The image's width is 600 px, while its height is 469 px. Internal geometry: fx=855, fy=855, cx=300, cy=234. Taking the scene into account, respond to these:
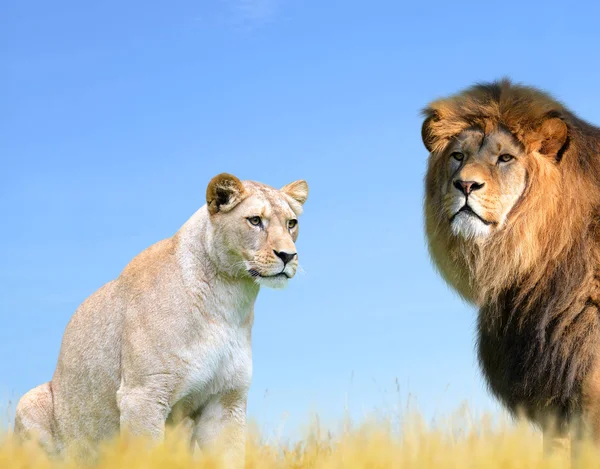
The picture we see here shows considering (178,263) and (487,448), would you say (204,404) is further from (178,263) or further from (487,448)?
(487,448)

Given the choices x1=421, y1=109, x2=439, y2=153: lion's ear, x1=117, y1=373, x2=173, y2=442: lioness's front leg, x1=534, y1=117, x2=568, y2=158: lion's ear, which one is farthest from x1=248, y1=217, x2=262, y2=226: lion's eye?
x1=534, y1=117, x2=568, y2=158: lion's ear

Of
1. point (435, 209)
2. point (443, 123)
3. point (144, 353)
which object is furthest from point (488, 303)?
point (144, 353)

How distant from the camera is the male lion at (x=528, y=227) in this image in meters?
5.54

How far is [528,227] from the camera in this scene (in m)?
5.65

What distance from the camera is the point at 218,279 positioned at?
224 inches

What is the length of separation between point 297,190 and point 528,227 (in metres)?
1.59

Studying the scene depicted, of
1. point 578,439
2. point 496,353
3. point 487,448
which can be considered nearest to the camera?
point 487,448

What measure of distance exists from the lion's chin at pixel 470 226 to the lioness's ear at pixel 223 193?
1413mm

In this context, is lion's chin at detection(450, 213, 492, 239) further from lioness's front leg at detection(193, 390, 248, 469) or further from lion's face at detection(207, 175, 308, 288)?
lioness's front leg at detection(193, 390, 248, 469)

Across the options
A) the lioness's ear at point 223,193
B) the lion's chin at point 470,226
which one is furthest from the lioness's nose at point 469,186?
the lioness's ear at point 223,193

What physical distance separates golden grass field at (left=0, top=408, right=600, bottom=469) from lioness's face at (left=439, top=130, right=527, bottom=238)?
4.42ft

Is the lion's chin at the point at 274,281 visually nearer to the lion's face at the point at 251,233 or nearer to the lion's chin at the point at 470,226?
the lion's face at the point at 251,233

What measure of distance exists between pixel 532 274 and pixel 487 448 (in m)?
1.51

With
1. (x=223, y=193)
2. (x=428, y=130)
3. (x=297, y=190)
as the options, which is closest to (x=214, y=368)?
(x=223, y=193)
